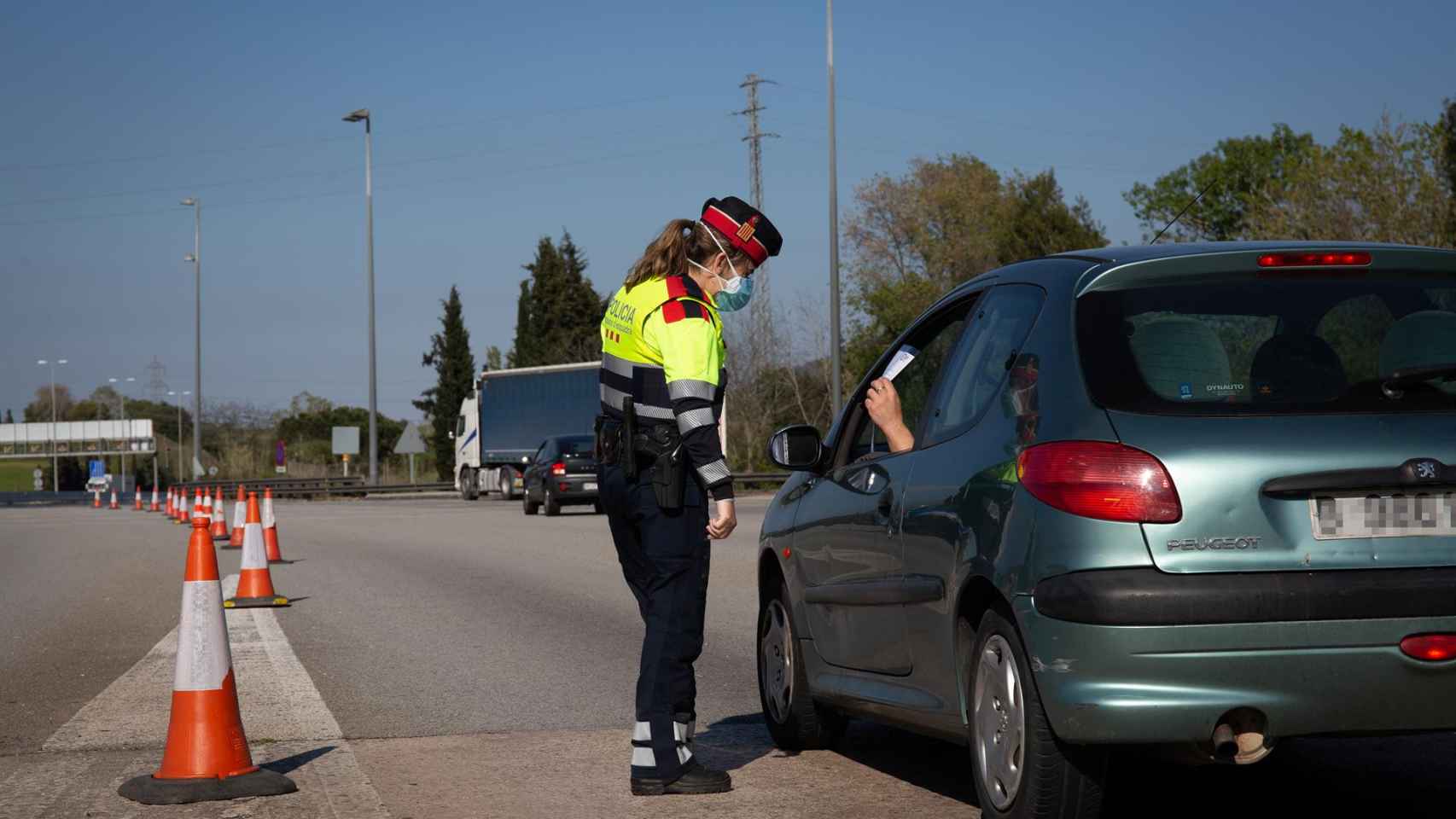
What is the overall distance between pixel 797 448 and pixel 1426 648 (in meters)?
2.48

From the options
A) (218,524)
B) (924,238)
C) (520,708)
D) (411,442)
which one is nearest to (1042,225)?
(924,238)

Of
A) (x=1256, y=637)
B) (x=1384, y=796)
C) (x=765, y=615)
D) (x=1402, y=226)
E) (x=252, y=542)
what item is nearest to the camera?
(x=1256, y=637)

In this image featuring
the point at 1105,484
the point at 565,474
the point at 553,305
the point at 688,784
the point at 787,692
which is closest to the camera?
the point at 1105,484

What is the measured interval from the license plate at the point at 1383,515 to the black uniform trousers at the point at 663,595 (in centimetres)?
218

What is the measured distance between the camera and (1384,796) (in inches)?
214

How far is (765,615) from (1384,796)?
2419mm

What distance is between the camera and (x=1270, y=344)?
4.70 metres

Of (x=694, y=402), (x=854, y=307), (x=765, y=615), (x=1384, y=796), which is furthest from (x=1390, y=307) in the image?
(x=854, y=307)

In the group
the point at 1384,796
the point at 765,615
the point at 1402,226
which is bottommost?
the point at 1384,796

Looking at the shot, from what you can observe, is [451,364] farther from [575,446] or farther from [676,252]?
[676,252]

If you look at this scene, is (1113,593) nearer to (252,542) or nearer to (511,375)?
(252,542)

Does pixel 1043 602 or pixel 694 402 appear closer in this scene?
pixel 1043 602

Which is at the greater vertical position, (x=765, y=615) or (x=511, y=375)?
(x=511, y=375)

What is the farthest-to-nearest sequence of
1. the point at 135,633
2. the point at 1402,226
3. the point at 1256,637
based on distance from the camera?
the point at 1402,226 → the point at 135,633 → the point at 1256,637
